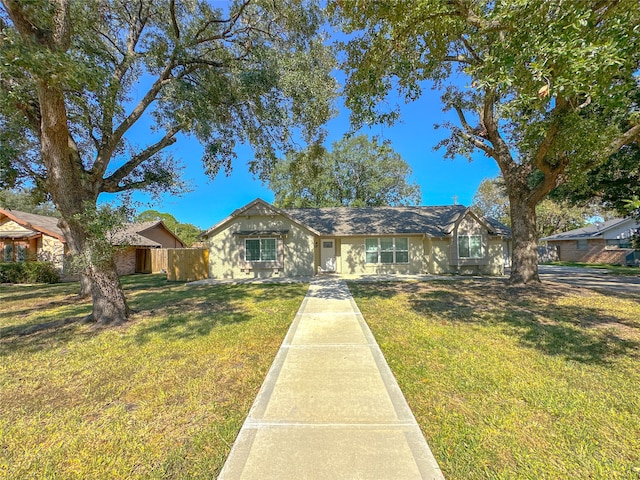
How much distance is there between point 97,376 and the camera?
12.8ft

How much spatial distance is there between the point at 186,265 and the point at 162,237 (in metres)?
13.2

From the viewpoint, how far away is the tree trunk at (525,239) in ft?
35.2

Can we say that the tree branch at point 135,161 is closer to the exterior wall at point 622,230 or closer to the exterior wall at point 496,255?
the exterior wall at point 496,255

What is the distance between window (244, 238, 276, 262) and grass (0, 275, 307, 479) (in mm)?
8482

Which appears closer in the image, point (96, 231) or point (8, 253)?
point (96, 231)

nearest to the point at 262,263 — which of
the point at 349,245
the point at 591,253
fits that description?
the point at 349,245

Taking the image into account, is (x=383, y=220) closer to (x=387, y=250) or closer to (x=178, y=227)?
(x=387, y=250)

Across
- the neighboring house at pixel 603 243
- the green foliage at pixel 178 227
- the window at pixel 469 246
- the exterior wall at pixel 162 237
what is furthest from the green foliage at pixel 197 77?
the green foliage at pixel 178 227

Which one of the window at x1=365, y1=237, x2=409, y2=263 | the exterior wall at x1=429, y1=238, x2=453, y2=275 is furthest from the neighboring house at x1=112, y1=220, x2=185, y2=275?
the exterior wall at x1=429, y1=238, x2=453, y2=275

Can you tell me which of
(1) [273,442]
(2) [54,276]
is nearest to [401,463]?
(1) [273,442]

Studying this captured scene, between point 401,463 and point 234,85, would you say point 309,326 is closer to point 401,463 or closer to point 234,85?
point 401,463

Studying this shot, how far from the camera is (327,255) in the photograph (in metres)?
17.3

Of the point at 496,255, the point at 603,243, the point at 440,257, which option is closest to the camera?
the point at 496,255

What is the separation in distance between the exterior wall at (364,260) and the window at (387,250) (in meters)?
0.23
